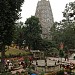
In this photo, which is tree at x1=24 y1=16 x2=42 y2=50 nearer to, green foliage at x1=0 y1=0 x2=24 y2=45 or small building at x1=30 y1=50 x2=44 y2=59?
small building at x1=30 y1=50 x2=44 y2=59

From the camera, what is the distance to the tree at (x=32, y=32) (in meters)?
48.7

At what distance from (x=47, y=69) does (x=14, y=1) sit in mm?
8679

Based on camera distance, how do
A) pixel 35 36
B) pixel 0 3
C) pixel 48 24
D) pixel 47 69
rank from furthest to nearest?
pixel 48 24 < pixel 35 36 < pixel 47 69 < pixel 0 3

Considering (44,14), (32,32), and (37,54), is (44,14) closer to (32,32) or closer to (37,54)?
(32,32)

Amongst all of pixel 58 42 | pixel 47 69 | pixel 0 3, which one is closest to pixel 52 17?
pixel 58 42

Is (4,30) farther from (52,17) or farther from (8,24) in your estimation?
(52,17)

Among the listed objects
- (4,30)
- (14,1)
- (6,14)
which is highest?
(14,1)

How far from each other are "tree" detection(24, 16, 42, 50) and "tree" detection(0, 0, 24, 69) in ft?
82.5

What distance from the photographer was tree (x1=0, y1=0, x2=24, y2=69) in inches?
845

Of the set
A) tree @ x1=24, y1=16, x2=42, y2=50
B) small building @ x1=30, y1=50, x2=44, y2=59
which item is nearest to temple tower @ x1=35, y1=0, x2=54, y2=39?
tree @ x1=24, y1=16, x2=42, y2=50

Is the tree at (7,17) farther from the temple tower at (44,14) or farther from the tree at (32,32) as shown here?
the temple tower at (44,14)

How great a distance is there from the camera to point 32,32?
1953 inches

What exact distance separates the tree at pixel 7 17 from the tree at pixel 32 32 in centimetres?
2514

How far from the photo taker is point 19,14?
23.6 m
